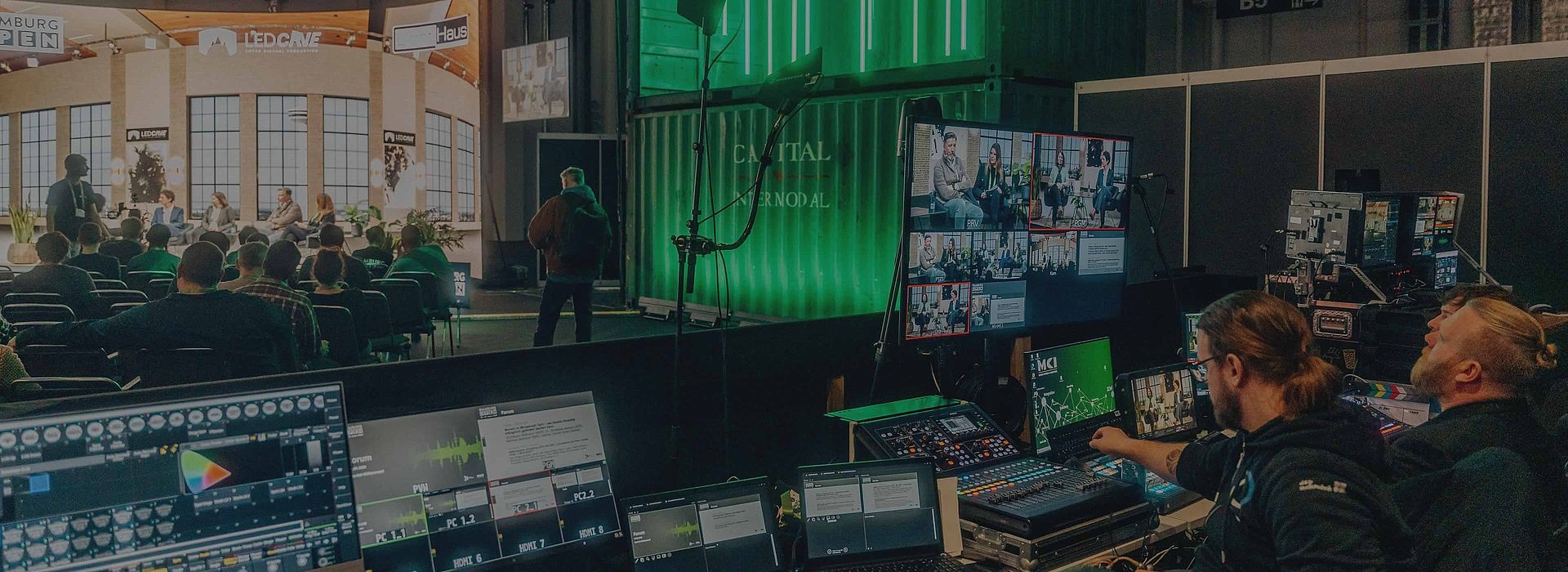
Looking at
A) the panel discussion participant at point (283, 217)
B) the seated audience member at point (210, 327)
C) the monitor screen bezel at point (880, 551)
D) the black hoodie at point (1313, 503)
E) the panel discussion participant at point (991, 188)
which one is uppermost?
the panel discussion participant at point (283, 217)

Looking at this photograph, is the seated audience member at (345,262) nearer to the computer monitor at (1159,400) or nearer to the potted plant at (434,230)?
the potted plant at (434,230)

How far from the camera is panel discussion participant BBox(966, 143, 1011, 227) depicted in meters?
3.32

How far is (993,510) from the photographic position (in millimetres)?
2523

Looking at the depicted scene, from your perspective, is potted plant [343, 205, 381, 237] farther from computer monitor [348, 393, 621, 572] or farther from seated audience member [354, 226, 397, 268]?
computer monitor [348, 393, 621, 572]

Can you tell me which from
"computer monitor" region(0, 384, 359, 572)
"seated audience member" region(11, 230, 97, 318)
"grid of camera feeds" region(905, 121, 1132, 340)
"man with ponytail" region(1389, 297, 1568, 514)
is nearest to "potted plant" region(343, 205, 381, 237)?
"seated audience member" region(11, 230, 97, 318)

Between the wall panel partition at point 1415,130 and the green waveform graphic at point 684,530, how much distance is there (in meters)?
4.84

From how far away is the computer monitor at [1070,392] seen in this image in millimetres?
3035

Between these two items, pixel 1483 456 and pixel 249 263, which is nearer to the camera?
pixel 1483 456

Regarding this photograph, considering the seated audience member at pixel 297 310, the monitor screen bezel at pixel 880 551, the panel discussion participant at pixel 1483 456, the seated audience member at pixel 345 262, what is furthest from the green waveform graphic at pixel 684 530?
the seated audience member at pixel 345 262

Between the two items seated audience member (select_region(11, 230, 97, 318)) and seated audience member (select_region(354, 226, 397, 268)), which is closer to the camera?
seated audience member (select_region(11, 230, 97, 318))

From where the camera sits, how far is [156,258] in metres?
7.12

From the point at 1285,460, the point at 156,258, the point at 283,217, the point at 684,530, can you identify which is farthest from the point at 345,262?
the point at 283,217

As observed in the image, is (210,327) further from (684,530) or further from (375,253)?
(375,253)

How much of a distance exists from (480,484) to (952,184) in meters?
1.74
